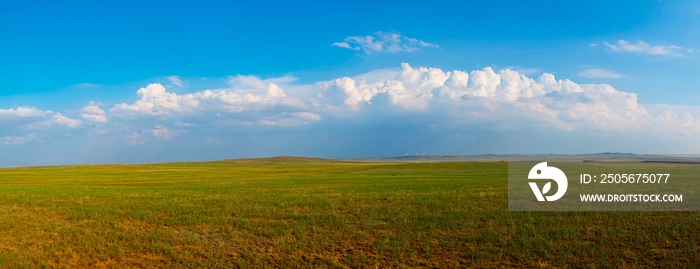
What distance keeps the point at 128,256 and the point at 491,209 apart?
1750 cm

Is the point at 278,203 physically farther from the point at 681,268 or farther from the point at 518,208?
the point at 681,268

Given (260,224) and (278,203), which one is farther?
(278,203)

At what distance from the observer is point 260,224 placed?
2162 centimetres

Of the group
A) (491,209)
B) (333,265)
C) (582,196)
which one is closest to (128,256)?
(333,265)

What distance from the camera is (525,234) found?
18.9m

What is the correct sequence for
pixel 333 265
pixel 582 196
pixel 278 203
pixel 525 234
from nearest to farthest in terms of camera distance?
pixel 333 265 → pixel 525 234 → pixel 278 203 → pixel 582 196

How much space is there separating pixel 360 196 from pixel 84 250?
16.9 meters

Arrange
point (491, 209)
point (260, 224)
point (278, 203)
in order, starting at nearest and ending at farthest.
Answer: point (260, 224)
point (491, 209)
point (278, 203)

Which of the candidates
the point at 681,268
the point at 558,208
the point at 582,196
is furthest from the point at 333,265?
the point at 582,196

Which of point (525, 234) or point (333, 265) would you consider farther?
point (525, 234)

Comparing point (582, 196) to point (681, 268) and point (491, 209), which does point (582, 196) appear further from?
point (681, 268)

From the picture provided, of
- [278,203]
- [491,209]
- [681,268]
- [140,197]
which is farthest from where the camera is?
[140,197]

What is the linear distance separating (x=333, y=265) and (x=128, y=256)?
7.94 metres

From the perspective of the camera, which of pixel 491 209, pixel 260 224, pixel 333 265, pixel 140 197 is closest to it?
pixel 333 265
